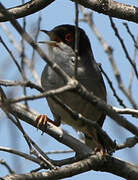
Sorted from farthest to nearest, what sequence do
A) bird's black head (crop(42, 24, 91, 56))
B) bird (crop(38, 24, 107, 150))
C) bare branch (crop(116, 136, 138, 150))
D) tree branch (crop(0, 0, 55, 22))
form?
bird's black head (crop(42, 24, 91, 56)), bird (crop(38, 24, 107, 150)), tree branch (crop(0, 0, 55, 22)), bare branch (crop(116, 136, 138, 150))

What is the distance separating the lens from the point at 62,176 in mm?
4016

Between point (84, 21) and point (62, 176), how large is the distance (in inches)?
150

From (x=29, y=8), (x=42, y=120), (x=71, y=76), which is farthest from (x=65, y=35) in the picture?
(x=42, y=120)

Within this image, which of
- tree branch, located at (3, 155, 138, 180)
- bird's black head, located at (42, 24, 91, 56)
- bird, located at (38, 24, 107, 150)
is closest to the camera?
tree branch, located at (3, 155, 138, 180)

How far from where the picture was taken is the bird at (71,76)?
5.85 m

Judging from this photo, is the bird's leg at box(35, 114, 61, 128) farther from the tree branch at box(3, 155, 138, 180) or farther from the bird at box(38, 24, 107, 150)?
the tree branch at box(3, 155, 138, 180)

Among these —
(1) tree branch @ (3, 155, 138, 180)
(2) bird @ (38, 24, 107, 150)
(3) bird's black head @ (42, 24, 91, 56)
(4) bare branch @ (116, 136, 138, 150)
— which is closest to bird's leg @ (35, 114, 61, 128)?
(2) bird @ (38, 24, 107, 150)

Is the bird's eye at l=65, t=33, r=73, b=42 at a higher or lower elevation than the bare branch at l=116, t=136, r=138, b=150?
higher

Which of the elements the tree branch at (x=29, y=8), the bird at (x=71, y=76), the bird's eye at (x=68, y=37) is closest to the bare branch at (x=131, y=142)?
the bird at (x=71, y=76)

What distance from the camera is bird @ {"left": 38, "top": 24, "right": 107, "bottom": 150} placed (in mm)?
5848

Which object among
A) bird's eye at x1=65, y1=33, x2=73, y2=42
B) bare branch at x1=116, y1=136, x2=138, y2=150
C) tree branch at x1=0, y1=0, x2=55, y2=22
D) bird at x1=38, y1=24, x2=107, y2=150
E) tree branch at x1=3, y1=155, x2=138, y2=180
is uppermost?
tree branch at x1=0, y1=0, x2=55, y2=22

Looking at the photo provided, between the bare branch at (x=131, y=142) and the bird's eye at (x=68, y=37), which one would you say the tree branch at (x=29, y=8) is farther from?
the bare branch at (x=131, y=142)

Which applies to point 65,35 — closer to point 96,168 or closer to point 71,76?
point 71,76

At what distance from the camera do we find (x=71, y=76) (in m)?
5.96
